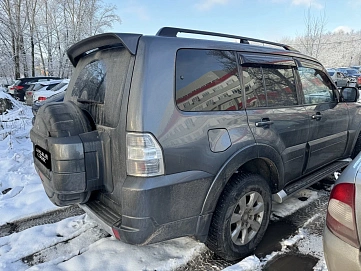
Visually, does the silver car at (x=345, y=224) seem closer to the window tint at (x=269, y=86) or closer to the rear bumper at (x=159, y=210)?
the rear bumper at (x=159, y=210)

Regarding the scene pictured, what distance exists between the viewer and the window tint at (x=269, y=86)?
2541mm

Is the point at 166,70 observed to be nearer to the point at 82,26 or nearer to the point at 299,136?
the point at 299,136

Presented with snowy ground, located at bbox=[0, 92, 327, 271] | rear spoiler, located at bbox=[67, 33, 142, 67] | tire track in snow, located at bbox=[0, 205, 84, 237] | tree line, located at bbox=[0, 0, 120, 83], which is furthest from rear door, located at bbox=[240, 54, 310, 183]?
tree line, located at bbox=[0, 0, 120, 83]

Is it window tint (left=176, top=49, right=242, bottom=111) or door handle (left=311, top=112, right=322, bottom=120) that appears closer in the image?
window tint (left=176, top=49, right=242, bottom=111)

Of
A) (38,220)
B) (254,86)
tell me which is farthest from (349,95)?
(38,220)

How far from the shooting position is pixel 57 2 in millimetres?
25719

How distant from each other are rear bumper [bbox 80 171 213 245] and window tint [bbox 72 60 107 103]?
85 centimetres

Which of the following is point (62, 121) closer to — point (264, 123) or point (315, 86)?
point (264, 123)

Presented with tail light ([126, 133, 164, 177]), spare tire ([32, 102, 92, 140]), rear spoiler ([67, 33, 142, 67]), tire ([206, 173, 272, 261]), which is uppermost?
rear spoiler ([67, 33, 142, 67])

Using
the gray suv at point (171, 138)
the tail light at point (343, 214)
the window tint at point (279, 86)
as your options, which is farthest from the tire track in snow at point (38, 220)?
the tail light at point (343, 214)

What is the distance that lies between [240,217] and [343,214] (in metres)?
0.97

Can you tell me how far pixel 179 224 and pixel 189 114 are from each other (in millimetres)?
844

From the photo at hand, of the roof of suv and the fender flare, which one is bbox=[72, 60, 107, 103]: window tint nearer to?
the roof of suv

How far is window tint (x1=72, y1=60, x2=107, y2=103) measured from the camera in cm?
227
